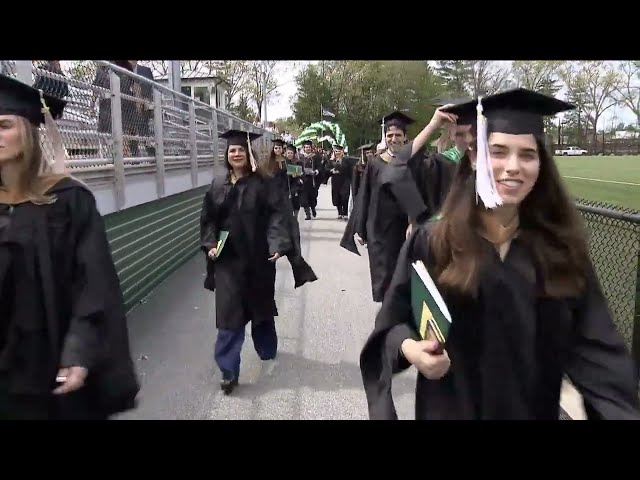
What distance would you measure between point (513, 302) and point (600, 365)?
33 cm

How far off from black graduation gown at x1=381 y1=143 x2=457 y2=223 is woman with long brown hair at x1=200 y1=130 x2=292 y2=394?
991 millimetres

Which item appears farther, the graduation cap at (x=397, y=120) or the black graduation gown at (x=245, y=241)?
the graduation cap at (x=397, y=120)

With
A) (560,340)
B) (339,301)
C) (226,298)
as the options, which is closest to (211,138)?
(339,301)

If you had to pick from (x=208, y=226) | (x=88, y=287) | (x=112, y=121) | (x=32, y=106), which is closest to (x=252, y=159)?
(x=208, y=226)

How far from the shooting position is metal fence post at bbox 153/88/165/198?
290 inches

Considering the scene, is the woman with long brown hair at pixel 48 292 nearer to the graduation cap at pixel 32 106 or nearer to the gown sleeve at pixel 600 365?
the graduation cap at pixel 32 106

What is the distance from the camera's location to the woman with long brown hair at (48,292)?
2.21m

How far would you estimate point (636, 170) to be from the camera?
35656 millimetres

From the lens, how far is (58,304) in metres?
2.26

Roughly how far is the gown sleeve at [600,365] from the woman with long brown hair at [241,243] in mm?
3056

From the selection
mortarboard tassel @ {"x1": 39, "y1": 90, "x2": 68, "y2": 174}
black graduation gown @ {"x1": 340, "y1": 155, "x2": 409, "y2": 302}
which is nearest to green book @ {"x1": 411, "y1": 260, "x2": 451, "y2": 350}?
mortarboard tassel @ {"x1": 39, "y1": 90, "x2": 68, "y2": 174}

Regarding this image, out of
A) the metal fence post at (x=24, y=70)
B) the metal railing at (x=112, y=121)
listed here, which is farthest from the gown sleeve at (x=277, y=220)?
the metal fence post at (x=24, y=70)

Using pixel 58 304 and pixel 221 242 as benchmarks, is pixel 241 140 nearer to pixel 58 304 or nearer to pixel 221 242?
pixel 221 242

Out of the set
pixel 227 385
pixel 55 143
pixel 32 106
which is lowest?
pixel 227 385
